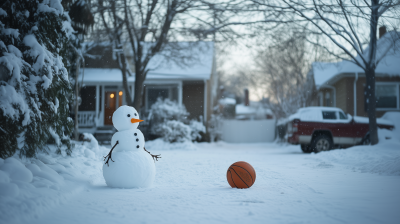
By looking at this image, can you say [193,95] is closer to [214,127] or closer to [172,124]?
A: [214,127]

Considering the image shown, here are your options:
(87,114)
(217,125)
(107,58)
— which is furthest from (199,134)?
(107,58)

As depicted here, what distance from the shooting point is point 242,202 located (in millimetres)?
4797

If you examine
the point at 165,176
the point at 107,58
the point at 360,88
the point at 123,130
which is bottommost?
the point at 165,176

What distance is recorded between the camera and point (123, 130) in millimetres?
5957

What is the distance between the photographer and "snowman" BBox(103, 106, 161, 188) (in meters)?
5.68

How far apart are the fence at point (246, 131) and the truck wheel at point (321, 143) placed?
11.2m

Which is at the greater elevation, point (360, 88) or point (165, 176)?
point (360, 88)

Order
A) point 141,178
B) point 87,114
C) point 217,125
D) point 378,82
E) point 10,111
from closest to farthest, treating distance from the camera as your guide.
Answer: point 10,111 → point 141,178 → point 378,82 → point 87,114 → point 217,125

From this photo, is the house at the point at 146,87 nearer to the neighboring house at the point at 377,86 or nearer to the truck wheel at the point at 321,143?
the neighboring house at the point at 377,86

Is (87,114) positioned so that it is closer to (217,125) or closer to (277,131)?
(217,125)

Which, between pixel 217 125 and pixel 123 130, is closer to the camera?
pixel 123 130

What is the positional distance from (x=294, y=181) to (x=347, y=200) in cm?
187

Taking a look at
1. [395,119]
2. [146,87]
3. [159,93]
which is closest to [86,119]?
[146,87]

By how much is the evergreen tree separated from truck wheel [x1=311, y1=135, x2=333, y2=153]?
10.0 m
